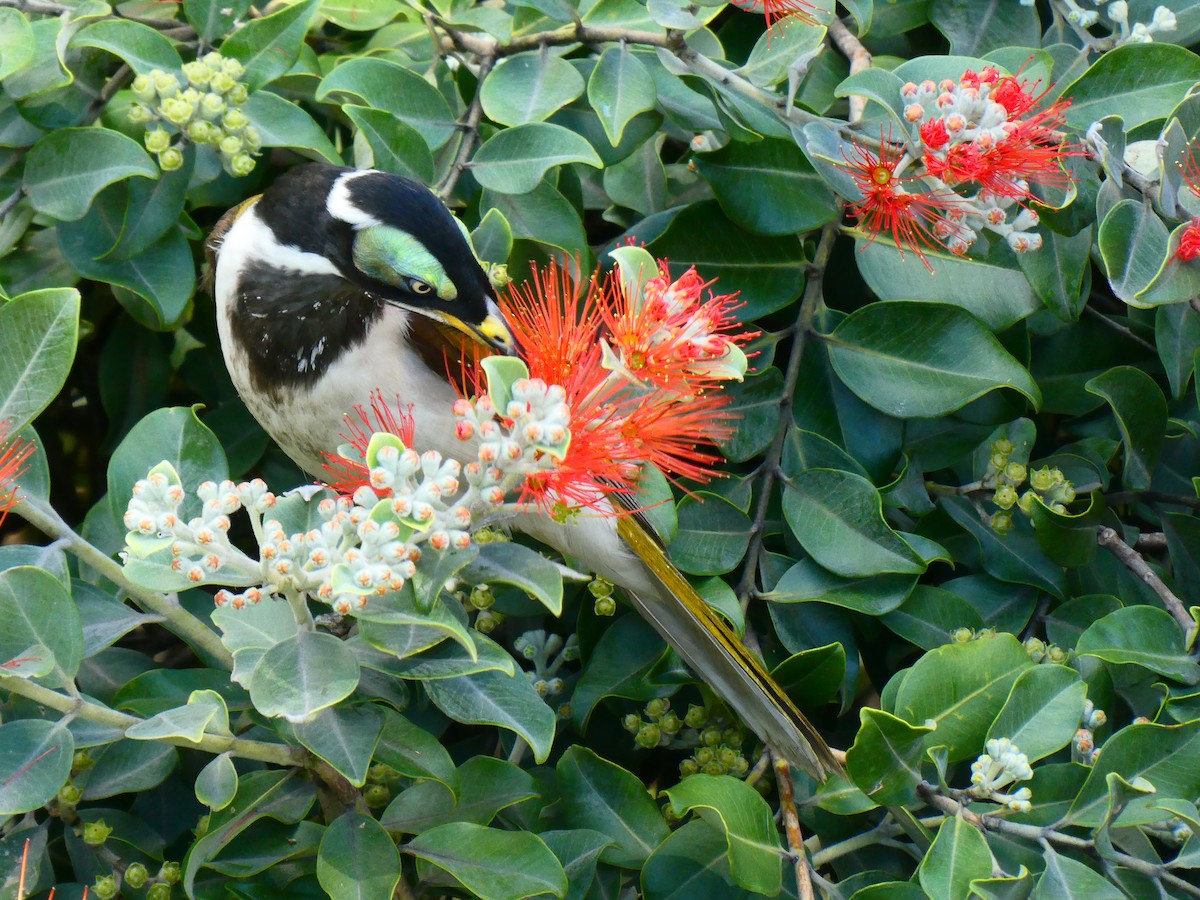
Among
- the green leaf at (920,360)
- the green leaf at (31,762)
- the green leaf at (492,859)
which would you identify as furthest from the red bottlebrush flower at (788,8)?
the green leaf at (31,762)

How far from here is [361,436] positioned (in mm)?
1477

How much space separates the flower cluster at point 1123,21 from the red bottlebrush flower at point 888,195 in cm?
40

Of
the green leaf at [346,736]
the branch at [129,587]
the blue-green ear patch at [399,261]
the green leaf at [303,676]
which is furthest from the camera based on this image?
the blue-green ear patch at [399,261]

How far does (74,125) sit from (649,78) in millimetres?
777

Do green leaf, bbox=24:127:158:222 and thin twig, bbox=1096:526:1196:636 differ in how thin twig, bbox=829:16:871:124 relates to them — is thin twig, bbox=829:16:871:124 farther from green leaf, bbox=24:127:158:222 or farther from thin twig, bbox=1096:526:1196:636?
green leaf, bbox=24:127:158:222

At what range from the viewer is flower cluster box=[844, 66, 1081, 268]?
1.31 meters

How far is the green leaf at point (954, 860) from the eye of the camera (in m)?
1.15

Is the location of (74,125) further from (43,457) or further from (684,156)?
(684,156)

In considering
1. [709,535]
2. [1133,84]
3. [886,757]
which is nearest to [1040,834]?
[886,757]

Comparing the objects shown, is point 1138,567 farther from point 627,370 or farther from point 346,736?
point 346,736

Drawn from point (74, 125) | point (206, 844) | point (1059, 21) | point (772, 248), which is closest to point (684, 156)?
point (772, 248)

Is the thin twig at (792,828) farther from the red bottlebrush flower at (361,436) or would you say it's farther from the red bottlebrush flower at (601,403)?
the red bottlebrush flower at (361,436)

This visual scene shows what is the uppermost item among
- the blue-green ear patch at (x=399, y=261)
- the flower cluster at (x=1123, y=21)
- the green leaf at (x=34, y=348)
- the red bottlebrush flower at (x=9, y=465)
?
the flower cluster at (x=1123, y=21)

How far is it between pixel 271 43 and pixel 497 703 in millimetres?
941
